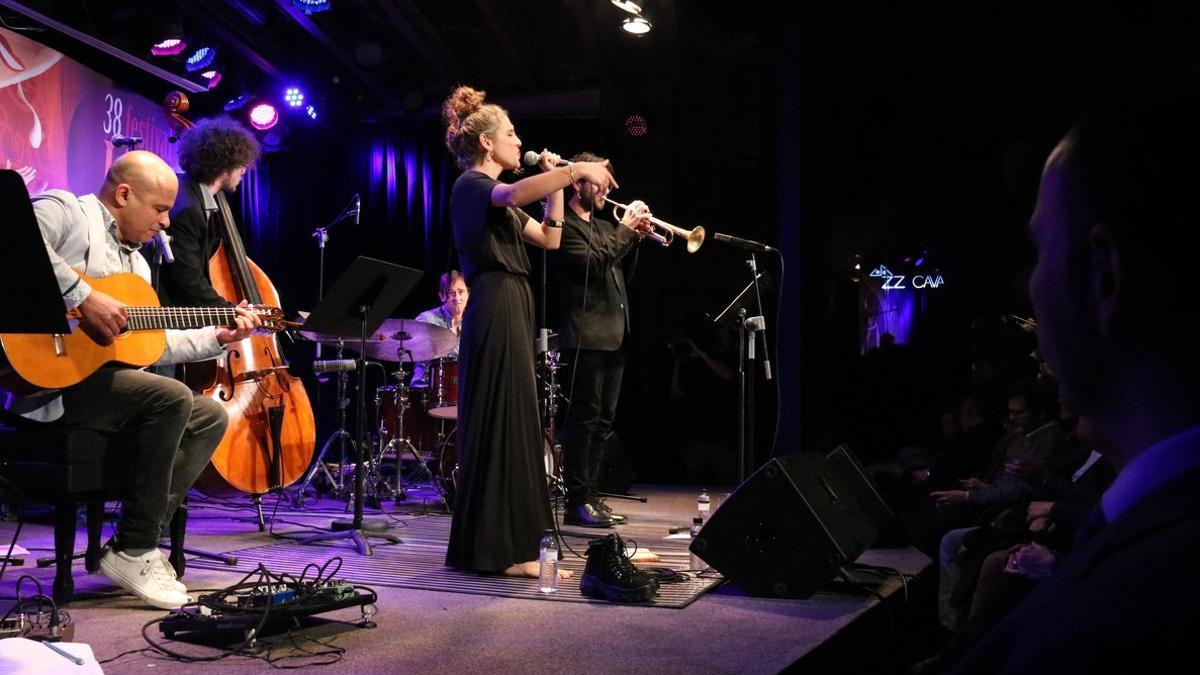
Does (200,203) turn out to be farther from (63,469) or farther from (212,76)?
(212,76)

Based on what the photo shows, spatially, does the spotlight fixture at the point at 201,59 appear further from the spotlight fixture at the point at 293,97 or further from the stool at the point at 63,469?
the stool at the point at 63,469

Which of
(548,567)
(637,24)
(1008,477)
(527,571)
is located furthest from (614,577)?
(637,24)

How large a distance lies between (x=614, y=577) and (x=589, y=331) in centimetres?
201

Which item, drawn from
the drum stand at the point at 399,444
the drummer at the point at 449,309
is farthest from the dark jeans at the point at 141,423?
the drummer at the point at 449,309

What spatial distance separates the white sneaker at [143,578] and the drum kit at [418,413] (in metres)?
2.91

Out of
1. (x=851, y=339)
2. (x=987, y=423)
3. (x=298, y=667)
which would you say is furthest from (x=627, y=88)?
(x=298, y=667)

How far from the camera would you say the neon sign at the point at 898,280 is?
966 centimetres

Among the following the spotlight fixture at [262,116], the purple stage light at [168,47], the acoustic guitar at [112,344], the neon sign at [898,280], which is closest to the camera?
the acoustic guitar at [112,344]

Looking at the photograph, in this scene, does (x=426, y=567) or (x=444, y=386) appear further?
(x=444, y=386)

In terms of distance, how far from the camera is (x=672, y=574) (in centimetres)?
412

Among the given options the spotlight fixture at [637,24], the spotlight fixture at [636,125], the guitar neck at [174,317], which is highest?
the spotlight fixture at [637,24]

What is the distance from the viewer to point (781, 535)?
12.4 feet

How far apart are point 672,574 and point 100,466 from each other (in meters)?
2.15

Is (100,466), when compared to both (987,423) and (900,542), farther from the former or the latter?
(987,423)
